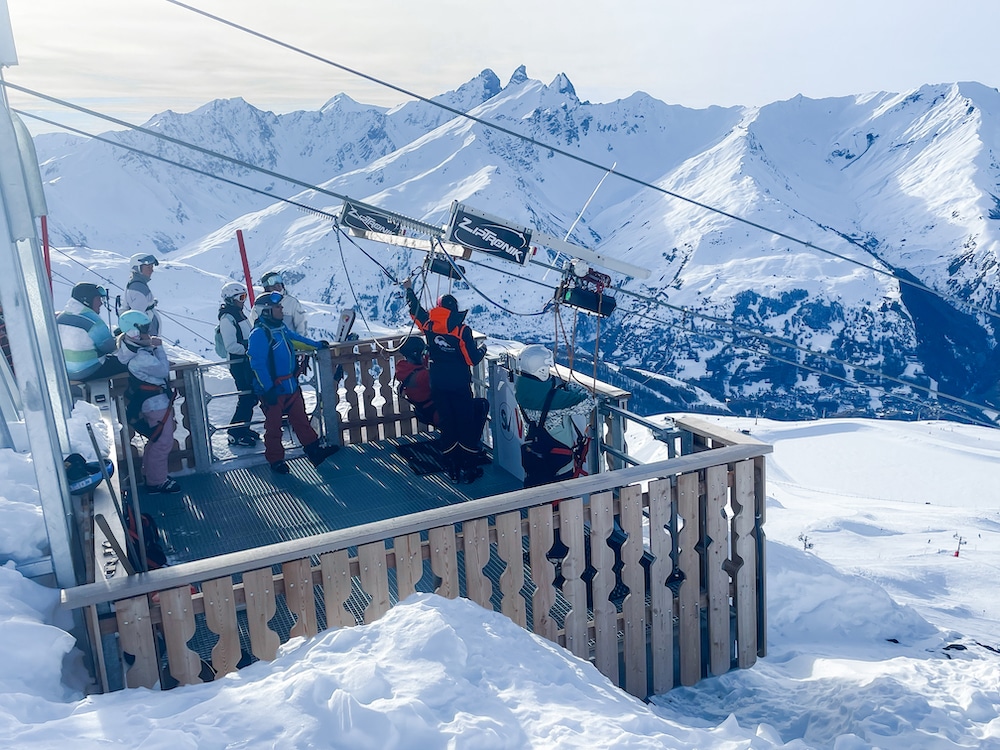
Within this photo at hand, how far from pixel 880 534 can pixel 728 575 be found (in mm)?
15506

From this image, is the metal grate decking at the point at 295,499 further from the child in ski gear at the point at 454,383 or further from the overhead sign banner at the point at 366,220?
the overhead sign banner at the point at 366,220

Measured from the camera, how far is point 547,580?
5.25 metres

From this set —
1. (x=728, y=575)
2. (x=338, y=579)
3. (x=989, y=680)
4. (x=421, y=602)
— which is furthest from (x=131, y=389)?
(x=989, y=680)

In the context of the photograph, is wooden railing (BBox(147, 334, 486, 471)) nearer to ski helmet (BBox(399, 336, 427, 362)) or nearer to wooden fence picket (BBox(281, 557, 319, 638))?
ski helmet (BBox(399, 336, 427, 362))

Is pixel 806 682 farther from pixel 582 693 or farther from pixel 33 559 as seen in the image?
pixel 33 559

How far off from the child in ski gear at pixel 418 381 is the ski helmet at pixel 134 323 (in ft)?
8.33

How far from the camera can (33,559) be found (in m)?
4.38

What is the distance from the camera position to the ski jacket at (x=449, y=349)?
7.89m

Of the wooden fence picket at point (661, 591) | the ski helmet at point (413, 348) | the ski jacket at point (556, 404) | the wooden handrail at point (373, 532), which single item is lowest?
the wooden fence picket at point (661, 591)

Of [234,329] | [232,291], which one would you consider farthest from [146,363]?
[232,291]

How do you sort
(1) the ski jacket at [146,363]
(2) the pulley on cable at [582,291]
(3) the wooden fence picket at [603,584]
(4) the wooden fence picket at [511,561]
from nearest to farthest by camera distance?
1. (4) the wooden fence picket at [511,561]
2. (3) the wooden fence picket at [603,584]
3. (2) the pulley on cable at [582,291]
4. (1) the ski jacket at [146,363]

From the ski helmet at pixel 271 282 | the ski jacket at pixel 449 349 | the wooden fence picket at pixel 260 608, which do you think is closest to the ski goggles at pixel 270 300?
the ski helmet at pixel 271 282

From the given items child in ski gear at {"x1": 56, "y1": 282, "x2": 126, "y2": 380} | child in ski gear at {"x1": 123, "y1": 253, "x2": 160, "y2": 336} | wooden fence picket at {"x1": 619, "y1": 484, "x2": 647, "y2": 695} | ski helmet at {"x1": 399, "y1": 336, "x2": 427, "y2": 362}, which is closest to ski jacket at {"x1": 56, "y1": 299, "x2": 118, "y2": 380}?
child in ski gear at {"x1": 56, "y1": 282, "x2": 126, "y2": 380}

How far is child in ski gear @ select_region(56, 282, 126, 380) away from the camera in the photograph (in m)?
7.80
